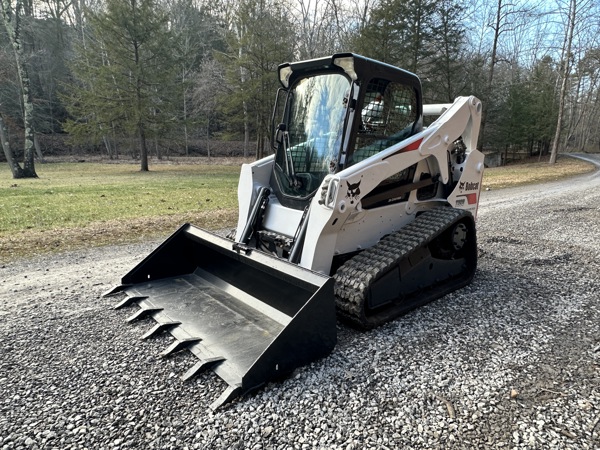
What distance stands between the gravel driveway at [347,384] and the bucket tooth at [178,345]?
8 centimetres

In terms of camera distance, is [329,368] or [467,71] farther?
[467,71]

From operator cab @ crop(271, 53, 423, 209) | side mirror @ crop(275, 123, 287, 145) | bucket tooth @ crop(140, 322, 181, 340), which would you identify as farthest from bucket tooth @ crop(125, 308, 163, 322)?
side mirror @ crop(275, 123, 287, 145)

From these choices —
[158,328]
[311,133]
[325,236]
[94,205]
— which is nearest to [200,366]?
[158,328]

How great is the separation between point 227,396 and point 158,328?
1.13 metres

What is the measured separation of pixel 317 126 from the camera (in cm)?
410

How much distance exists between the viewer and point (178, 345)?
3.03m

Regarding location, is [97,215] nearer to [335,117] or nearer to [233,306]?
[233,306]

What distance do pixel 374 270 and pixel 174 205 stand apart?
819cm

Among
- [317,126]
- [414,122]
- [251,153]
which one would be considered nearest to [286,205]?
[317,126]

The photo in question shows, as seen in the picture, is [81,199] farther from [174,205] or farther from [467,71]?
[467,71]

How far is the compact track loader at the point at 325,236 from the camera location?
3.04 meters

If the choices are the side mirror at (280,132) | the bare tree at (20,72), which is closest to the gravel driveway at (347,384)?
the side mirror at (280,132)

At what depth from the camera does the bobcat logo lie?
3.40 metres

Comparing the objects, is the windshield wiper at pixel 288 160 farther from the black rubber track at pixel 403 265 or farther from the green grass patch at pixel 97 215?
the green grass patch at pixel 97 215
